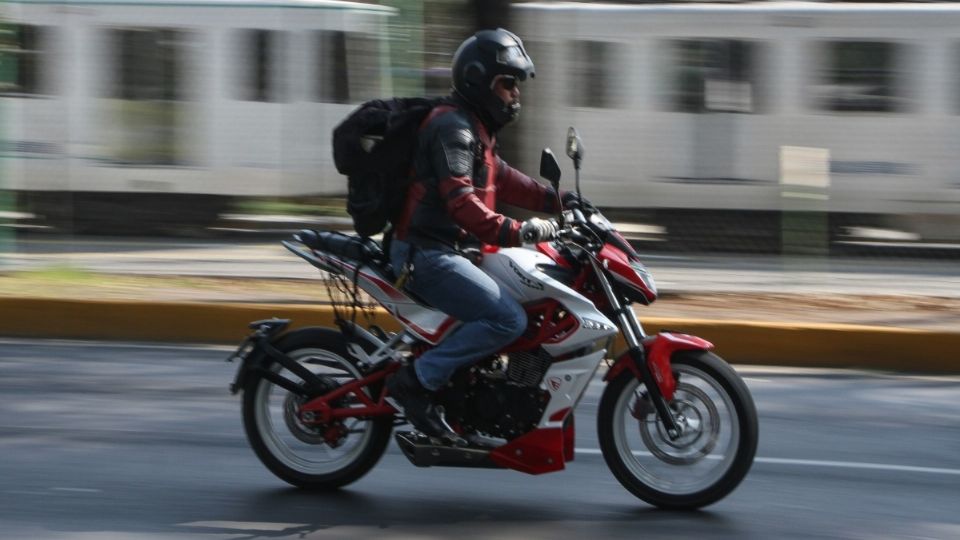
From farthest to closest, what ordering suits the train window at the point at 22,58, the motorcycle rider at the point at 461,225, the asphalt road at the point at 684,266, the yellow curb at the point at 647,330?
1. the train window at the point at 22,58
2. the asphalt road at the point at 684,266
3. the yellow curb at the point at 647,330
4. the motorcycle rider at the point at 461,225

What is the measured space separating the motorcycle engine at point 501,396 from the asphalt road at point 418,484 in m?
0.34

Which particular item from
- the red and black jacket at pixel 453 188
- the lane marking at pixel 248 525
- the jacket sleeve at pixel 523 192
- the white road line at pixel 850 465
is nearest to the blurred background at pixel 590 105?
the white road line at pixel 850 465

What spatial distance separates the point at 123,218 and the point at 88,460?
10.6m

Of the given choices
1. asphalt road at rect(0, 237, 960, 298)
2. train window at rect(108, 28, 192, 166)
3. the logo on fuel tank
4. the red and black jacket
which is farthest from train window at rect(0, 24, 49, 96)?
the logo on fuel tank

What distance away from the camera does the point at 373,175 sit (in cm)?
544

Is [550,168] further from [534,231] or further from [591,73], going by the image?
[591,73]

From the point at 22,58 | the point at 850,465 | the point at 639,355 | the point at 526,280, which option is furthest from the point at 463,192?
the point at 22,58

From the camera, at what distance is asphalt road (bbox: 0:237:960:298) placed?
11.4 metres

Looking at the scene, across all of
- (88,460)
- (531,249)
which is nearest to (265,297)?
(88,460)

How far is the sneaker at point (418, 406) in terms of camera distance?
216 inches

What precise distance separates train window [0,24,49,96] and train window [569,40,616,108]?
5.70 metres

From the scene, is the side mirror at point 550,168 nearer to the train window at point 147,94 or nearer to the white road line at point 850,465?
the white road line at point 850,465

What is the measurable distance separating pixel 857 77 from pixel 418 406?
38.4 ft

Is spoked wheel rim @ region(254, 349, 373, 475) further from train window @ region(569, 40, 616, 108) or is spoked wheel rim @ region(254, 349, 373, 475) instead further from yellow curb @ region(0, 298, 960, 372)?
train window @ region(569, 40, 616, 108)
